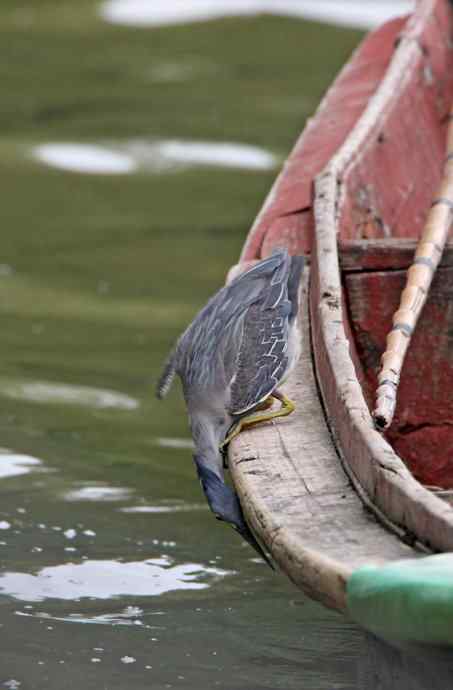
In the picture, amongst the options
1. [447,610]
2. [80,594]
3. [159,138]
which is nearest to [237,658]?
[80,594]

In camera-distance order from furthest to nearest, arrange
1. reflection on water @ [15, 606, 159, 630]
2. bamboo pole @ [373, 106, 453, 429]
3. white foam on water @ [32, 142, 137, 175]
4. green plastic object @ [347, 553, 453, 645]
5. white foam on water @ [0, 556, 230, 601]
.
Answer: white foam on water @ [32, 142, 137, 175]
white foam on water @ [0, 556, 230, 601]
reflection on water @ [15, 606, 159, 630]
bamboo pole @ [373, 106, 453, 429]
green plastic object @ [347, 553, 453, 645]

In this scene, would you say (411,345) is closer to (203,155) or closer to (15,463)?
(15,463)

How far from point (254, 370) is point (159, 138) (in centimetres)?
446

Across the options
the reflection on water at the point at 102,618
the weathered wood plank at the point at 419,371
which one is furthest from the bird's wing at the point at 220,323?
the reflection on water at the point at 102,618

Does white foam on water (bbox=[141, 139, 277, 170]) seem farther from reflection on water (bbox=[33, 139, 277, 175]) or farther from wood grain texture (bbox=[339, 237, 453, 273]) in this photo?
wood grain texture (bbox=[339, 237, 453, 273])

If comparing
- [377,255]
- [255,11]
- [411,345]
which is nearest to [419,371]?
[411,345]

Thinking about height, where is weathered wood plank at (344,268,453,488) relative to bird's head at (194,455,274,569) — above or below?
above

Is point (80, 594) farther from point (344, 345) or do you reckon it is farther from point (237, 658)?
point (344, 345)

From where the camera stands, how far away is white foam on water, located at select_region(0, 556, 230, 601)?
3.35 meters

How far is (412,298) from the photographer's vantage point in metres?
3.20

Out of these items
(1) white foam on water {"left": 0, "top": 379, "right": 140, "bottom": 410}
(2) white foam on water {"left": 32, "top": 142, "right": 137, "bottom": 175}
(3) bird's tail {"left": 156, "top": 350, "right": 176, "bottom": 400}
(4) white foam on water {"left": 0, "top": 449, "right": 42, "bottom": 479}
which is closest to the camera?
(3) bird's tail {"left": 156, "top": 350, "right": 176, "bottom": 400}

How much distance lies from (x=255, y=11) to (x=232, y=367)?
612cm

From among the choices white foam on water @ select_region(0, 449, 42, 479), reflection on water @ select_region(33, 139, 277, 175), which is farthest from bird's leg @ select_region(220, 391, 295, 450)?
reflection on water @ select_region(33, 139, 277, 175)

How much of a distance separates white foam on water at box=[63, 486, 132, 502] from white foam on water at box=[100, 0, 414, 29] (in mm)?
5018
